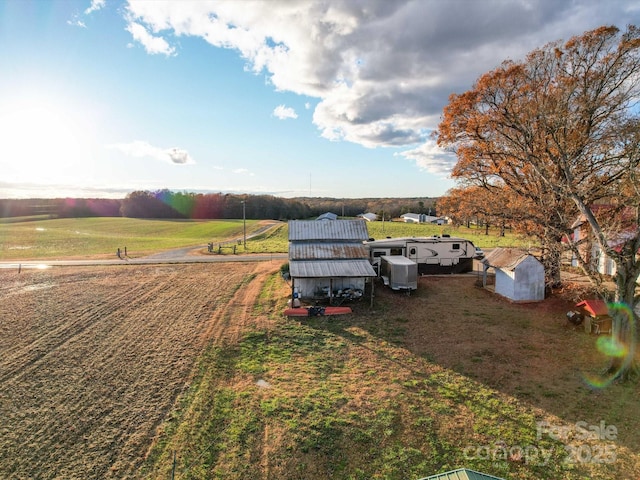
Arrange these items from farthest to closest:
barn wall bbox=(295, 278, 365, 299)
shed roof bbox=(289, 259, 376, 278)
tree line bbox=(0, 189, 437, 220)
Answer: tree line bbox=(0, 189, 437, 220) < barn wall bbox=(295, 278, 365, 299) < shed roof bbox=(289, 259, 376, 278)

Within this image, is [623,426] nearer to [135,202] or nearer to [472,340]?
[472,340]

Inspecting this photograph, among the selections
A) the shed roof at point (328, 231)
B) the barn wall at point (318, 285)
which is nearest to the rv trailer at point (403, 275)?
the barn wall at point (318, 285)

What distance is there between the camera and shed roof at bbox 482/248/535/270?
22.2 m

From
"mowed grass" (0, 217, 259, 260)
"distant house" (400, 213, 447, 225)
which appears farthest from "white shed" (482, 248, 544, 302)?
"distant house" (400, 213, 447, 225)

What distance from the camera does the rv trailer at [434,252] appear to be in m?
28.7

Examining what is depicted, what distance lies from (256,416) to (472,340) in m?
10.5

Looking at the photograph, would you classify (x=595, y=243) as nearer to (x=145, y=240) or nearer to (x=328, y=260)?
(x=328, y=260)

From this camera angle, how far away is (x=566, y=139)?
1476 centimetres

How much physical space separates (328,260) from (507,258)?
11546 mm

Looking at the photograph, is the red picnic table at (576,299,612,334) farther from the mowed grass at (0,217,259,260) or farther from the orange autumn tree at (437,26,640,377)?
the mowed grass at (0,217,259,260)

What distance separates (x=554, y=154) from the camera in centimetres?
1752

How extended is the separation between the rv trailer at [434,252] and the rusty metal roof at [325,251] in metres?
3.65

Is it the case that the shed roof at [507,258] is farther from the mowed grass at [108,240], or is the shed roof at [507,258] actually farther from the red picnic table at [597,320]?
the mowed grass at [108,240]

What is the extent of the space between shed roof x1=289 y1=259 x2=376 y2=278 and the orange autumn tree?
914 cm
